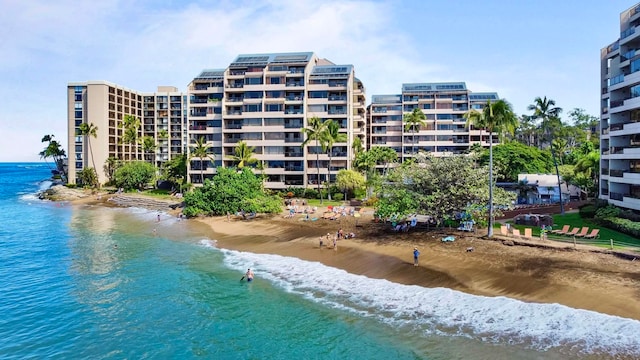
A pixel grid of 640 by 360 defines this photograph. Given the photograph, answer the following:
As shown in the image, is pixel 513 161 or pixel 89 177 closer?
pixel 513 161

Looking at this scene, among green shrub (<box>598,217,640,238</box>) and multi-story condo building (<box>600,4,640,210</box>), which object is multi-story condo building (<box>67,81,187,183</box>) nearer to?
multi-story condo building (<box>600,4,640,210</box>)

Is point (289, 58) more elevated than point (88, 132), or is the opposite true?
point (289, 58)

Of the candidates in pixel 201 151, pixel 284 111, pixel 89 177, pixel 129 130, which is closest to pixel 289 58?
pixel 284 111

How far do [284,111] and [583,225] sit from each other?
58.1 m

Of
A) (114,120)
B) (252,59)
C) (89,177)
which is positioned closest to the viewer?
(252,59)

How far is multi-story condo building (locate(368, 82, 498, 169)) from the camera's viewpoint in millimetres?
108250

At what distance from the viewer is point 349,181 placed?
76.6 m

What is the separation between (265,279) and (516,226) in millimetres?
31638

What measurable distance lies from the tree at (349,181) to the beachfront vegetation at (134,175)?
2269 inches

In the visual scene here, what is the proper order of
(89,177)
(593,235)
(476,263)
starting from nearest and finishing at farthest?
(476,263) → (593,235) → (89,177)

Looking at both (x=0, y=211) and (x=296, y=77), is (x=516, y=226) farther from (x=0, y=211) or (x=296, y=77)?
(x=0, y=211)

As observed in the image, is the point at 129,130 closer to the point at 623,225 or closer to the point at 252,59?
the point at 252,59

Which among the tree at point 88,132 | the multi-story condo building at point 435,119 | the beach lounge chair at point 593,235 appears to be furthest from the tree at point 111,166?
the beach lounge chair at point 593,235

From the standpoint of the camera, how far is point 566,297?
28938 mm
